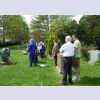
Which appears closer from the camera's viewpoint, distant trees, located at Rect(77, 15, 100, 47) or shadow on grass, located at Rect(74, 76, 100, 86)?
shadow on grass, located at Rect(74, 76, 100, 86)

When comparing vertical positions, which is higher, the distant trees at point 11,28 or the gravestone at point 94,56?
the distant trees at point 11,28

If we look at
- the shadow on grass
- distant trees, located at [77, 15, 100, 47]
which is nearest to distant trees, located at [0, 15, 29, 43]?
distant trees, located at [77, 15, 100, 47]

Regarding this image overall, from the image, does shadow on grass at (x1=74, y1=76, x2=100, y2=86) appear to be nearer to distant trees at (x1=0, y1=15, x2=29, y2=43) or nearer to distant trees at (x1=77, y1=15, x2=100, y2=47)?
distant trees at (x1=0, y1=15, x2=29, y2=43)

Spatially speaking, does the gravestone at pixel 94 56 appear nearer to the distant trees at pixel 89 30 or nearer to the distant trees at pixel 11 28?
the distant trees at pixel 11 28

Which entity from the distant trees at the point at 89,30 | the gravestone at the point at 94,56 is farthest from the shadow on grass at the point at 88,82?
the distant trees at the point at 89,30

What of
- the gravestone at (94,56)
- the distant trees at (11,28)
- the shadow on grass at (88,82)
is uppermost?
the distant trees at (11,28)

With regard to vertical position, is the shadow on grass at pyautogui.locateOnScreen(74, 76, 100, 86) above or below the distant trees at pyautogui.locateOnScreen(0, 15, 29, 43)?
below

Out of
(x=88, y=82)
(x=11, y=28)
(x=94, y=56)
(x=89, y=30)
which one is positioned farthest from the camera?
(x=89, y=30)

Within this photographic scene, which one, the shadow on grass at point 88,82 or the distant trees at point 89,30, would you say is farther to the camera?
the distant trees at point 89,30

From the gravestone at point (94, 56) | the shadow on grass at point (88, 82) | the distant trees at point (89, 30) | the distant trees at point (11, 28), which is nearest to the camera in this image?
the shadow on grass at point (88, 82)

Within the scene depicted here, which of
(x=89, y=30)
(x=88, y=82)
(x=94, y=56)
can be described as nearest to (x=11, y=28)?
(x=94, y=56)

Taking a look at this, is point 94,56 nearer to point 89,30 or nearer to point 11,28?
point 11,28

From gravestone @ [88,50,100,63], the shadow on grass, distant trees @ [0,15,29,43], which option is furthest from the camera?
distant trees @ [0,15,29,43]

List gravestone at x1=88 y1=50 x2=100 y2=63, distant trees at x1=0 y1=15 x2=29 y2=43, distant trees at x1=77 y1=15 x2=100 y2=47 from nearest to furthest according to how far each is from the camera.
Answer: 1. gravestone at x1=88 y1=50 x2=100 y2=63
2. distant trees at x1=0 y1=15 x2=29 y2=43
3. distant trees at x1=77 y1=15 x2=100 y2=47
